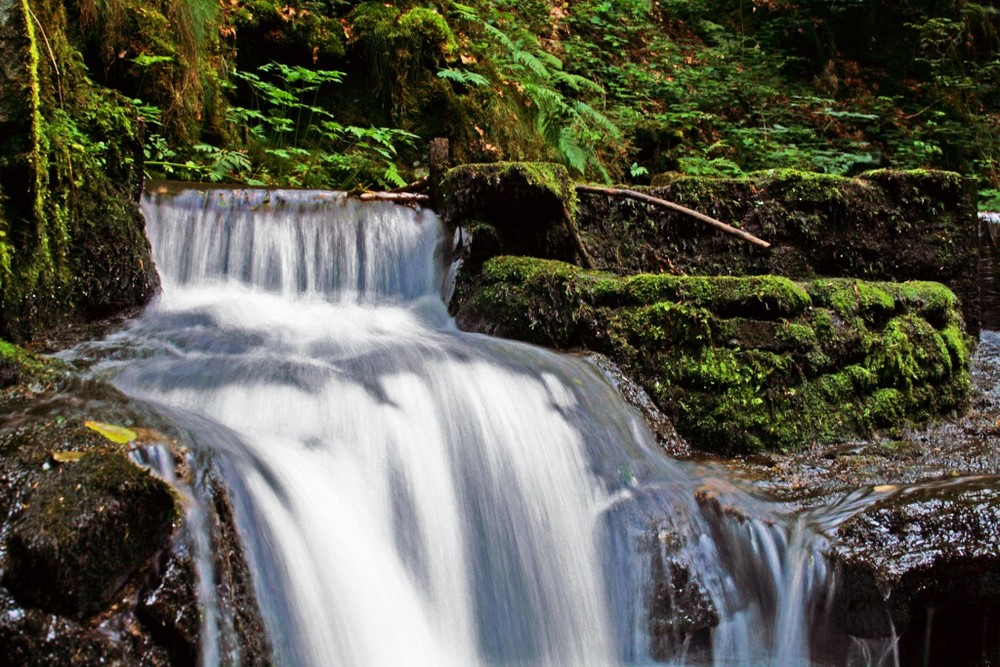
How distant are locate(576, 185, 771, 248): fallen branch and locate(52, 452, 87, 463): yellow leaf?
4.44 meters

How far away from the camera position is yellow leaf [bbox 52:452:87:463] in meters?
2.25

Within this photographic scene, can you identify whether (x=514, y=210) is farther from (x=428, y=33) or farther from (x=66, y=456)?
(x=428, y=33)

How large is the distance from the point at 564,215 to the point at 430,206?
138 cm

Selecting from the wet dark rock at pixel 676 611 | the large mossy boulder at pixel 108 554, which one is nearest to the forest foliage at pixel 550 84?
the large mossy boulder at pixel 108 554

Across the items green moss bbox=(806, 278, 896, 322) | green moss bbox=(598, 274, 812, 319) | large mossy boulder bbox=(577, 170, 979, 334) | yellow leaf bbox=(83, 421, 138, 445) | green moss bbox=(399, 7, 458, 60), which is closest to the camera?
yellow leaf bbox=(83, 421, 138, 445)

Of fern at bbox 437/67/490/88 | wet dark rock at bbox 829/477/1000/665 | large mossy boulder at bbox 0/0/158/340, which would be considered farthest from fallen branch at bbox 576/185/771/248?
fern at bbox 437/67/490/88

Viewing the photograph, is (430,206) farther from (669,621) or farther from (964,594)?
(964,594)

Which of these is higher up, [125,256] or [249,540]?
[125,256]

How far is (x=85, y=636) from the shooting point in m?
2.05

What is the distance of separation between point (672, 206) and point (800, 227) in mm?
1063

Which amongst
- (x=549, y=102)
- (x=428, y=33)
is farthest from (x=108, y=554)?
(x=428, y=33)

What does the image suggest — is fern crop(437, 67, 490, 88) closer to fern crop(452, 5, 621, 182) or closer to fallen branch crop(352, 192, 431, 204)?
fern crop(452, 5, 621, 182)

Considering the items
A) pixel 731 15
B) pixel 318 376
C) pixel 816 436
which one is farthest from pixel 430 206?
pixel 731 15

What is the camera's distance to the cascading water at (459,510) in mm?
2859
